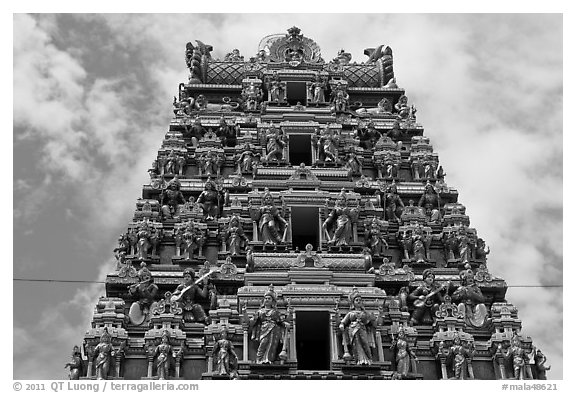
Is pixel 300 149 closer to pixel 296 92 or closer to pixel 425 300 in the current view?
pixel 296 92

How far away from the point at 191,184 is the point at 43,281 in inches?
289

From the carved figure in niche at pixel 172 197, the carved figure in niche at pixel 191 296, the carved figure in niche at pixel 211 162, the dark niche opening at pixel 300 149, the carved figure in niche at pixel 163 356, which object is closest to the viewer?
the carved figure in niche at pixel 163 356

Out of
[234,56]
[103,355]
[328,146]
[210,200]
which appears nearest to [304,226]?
[210,200]

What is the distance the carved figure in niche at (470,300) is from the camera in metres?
28.3

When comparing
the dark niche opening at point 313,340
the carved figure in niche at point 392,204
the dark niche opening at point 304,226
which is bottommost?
the dark niche opening at point 313,340

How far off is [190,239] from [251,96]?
10.4 metres

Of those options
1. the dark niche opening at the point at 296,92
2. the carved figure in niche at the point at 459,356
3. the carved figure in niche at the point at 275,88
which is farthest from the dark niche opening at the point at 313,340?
the dark niche opening at the point at 296,92

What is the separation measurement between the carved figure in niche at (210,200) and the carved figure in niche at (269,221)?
2.04 metres

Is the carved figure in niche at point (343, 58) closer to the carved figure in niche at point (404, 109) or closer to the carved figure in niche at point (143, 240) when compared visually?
the carved figure in niche at point (404, 109)

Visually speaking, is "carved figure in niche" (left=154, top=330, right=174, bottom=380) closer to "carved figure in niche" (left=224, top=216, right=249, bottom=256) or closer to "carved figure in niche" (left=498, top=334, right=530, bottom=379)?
"carved figure in niche" (left=224, top=216, right=249, bottom=256)

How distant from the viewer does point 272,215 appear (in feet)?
101

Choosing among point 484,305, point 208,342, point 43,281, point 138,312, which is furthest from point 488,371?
point 43,281

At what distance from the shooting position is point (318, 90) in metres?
39.8

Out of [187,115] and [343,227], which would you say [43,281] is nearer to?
[343,227]
